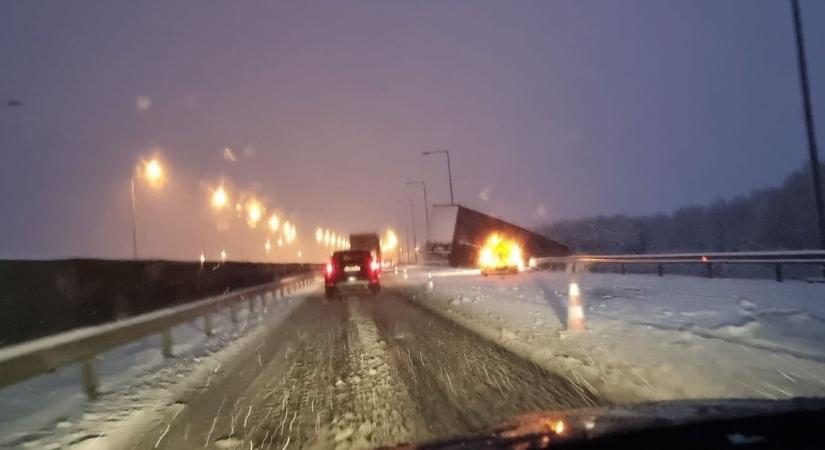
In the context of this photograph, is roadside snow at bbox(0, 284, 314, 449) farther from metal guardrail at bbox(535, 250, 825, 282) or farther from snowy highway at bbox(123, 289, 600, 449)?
metal guardrail at bbox(535, 250, 825, 282)

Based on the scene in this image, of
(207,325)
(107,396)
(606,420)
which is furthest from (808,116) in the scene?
(606,420)

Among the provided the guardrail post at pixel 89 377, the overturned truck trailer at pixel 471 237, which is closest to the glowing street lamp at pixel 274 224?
the overturned truck trailer at pixel 471 237

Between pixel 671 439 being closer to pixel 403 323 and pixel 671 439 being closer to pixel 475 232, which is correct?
pixel 403 323

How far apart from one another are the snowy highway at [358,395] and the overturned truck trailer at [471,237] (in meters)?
58.2

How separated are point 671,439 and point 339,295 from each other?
30965mm

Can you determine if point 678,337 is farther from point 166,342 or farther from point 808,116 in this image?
point 808,116

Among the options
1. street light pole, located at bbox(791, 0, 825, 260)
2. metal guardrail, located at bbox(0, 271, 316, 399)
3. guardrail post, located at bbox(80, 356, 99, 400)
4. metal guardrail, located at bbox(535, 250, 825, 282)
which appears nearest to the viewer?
metal guardrail, located at bbox(0, 271, 316, 399)

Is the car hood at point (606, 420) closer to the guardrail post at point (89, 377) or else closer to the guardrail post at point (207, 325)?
the guardrail post at point (89, 377)

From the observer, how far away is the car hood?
4867 mm

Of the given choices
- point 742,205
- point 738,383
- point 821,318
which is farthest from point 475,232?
point 738,383

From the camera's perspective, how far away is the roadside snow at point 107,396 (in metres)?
8.55

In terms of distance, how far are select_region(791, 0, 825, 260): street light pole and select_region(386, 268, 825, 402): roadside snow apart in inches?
76.7

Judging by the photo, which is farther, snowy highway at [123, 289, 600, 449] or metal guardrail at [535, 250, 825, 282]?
metal guardrail at [535, 250, 825, 282]

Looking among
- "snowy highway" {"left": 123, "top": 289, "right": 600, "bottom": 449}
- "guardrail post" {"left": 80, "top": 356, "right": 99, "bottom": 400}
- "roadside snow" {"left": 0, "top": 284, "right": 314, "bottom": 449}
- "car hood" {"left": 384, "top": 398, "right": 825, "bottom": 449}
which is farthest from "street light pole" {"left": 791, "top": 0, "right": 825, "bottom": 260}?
"guardrail post" {"left": 80, "top": 356, "right": 99, "bottom": 400}
